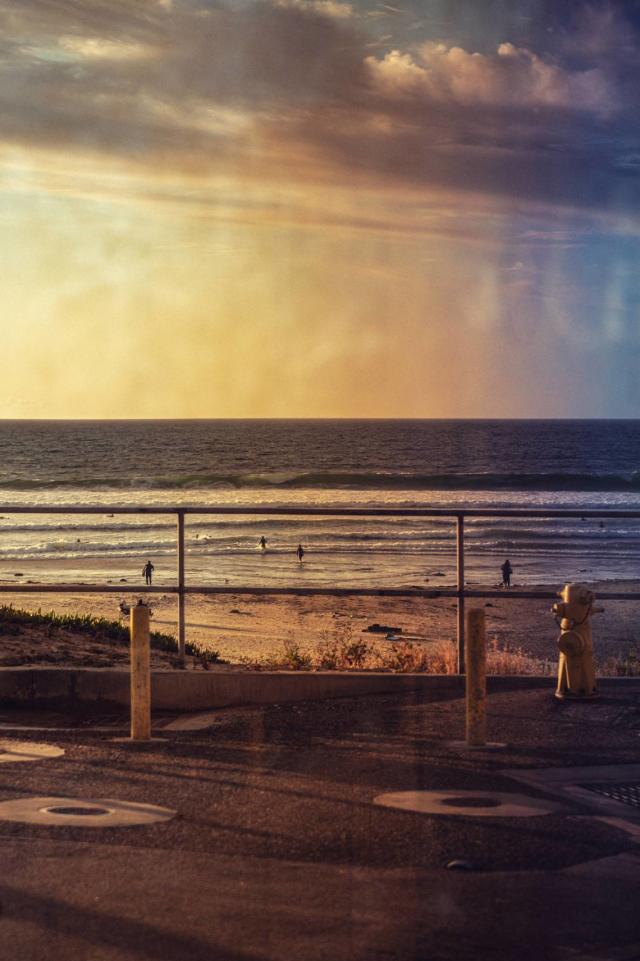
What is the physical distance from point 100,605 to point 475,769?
16.8 metres

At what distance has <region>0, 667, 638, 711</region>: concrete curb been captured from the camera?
9312 millimetres

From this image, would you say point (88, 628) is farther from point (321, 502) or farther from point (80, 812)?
point (321, 502)

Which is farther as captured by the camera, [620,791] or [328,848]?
[620,791]

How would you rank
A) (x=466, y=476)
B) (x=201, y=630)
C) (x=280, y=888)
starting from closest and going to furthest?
1. (x=280, y=888)
2. (x=201, y=630)
3. (x=466, y=476)

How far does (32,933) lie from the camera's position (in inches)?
177

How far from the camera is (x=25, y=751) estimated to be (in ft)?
24.7

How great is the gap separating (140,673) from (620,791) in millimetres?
3001

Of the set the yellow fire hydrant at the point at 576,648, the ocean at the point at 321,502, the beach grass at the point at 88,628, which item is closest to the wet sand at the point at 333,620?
the beach grass at the point at 88,628

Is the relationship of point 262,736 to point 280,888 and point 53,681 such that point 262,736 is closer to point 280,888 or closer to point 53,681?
point 53,681

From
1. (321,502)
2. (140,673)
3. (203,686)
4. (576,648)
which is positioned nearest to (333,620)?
(203,686)

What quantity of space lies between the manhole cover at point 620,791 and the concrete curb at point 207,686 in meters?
2.69

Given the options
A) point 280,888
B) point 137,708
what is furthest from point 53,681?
point 280,888

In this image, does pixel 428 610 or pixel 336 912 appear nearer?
pixel 336 912

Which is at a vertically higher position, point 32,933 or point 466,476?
point 466,476
